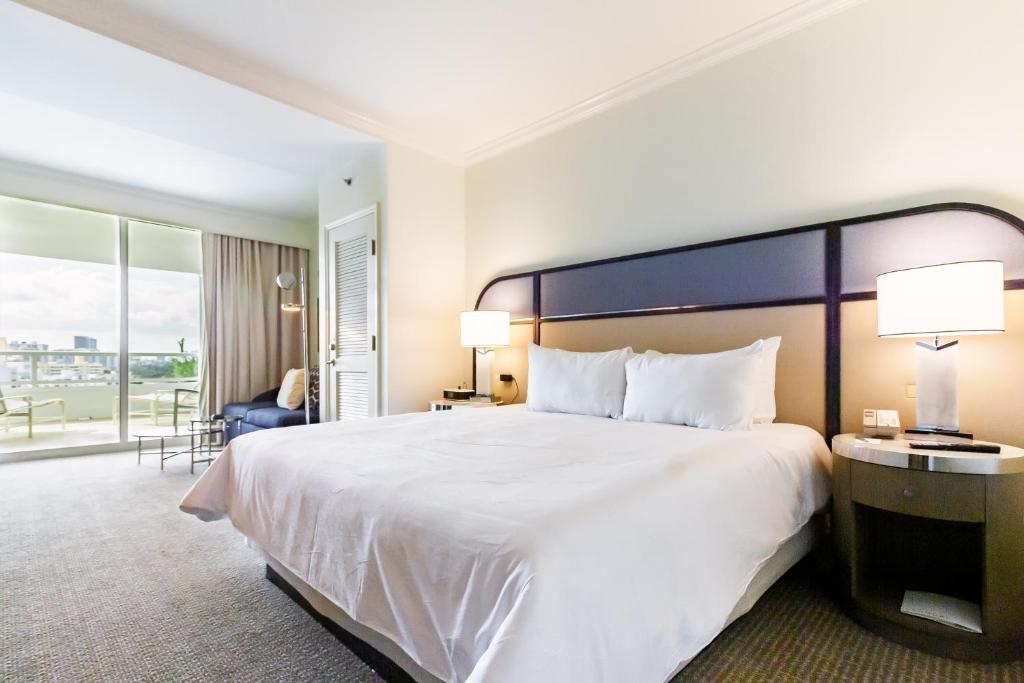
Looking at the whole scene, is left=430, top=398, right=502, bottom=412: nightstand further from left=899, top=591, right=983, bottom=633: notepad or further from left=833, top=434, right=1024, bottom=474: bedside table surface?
left=899, top=591, right=983, bottom=633: notepad

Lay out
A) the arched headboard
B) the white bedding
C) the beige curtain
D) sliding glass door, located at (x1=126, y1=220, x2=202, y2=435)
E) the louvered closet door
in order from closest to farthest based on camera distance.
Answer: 1. the white bedding
2. the arched headboard
3. the louvered closet door
4. sliding glass door, located at (x1=126, y1=220, x2=202, y2=435)
5. the beige curtain

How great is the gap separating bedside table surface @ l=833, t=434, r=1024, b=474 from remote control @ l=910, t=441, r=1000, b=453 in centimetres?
2

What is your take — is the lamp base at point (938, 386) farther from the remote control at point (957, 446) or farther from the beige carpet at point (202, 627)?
the beige carpet at point (202, 627)

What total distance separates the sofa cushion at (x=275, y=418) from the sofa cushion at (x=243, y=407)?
0.22m

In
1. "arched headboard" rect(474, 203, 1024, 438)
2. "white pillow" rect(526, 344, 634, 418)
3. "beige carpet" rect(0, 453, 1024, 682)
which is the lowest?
"beige carpet" rect(0, 453, 1024, 682)

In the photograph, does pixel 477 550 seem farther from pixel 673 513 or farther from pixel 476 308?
pixel 476 308

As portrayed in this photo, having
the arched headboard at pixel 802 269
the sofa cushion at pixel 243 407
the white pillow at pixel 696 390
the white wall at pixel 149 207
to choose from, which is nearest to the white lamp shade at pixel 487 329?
the arched headboard at pixel 802 269

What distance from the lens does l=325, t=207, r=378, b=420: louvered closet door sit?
3863 millimetres

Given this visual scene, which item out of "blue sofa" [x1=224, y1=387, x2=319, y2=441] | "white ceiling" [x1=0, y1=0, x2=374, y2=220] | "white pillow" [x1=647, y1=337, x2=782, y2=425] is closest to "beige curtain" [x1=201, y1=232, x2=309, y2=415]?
"blue sofa" [x1=224, y1=387, x2=319, y2=441]

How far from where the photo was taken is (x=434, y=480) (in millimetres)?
1363

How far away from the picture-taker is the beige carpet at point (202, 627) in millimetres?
1513

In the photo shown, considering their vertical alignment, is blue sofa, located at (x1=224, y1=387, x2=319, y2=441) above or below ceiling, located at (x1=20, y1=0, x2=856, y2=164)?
below

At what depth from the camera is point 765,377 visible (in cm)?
239

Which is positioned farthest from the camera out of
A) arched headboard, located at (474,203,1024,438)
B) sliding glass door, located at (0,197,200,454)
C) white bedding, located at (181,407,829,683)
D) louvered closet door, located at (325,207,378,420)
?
sliding glass door, located at (0,197,200,454)
